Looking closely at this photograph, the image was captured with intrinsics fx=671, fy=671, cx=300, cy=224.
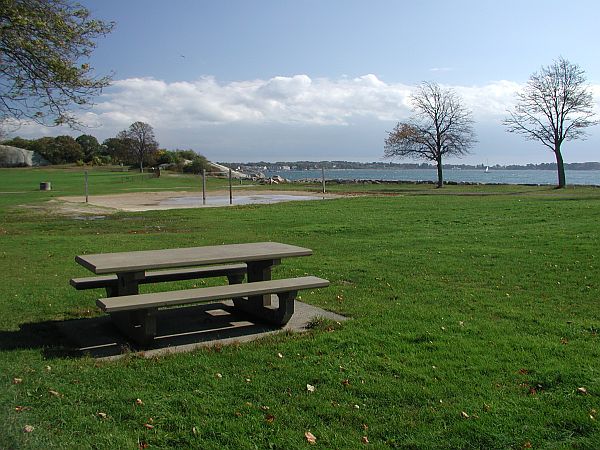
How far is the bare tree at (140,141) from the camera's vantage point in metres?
87.9

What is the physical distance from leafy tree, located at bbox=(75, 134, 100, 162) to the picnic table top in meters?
97.9

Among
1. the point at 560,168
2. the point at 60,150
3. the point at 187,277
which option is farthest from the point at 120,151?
the point at 187,277

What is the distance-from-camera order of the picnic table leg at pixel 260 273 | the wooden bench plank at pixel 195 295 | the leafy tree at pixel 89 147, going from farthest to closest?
the leafy tree at pixel 89 147
the picnic table leg at pixel 260 273
the wooden bench plank at pixel 195 295

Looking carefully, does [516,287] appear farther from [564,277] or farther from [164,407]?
[164,407]

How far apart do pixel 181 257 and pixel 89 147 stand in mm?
103515

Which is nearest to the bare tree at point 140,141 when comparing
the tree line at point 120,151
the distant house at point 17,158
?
the tree line at point 120,151

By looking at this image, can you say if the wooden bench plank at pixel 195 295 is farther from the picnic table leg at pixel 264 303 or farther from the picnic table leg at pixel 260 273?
the picnic table leg at pixel 260 273

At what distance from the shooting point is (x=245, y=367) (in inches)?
212

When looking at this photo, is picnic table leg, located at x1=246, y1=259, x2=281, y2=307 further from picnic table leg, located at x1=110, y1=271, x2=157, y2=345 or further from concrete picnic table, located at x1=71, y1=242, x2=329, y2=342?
picnic table leg, located at x1=110, y1=271, x2=157, y2=345

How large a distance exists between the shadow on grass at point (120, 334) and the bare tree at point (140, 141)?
81.8 meters

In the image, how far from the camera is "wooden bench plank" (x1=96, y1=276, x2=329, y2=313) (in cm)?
582

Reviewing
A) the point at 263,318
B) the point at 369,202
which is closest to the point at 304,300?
the point at 263,318

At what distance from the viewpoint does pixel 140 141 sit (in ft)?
290

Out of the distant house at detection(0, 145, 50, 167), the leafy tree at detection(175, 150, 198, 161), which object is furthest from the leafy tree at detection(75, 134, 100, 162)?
the leafy tree at detection(175, 150, 198, 161)
